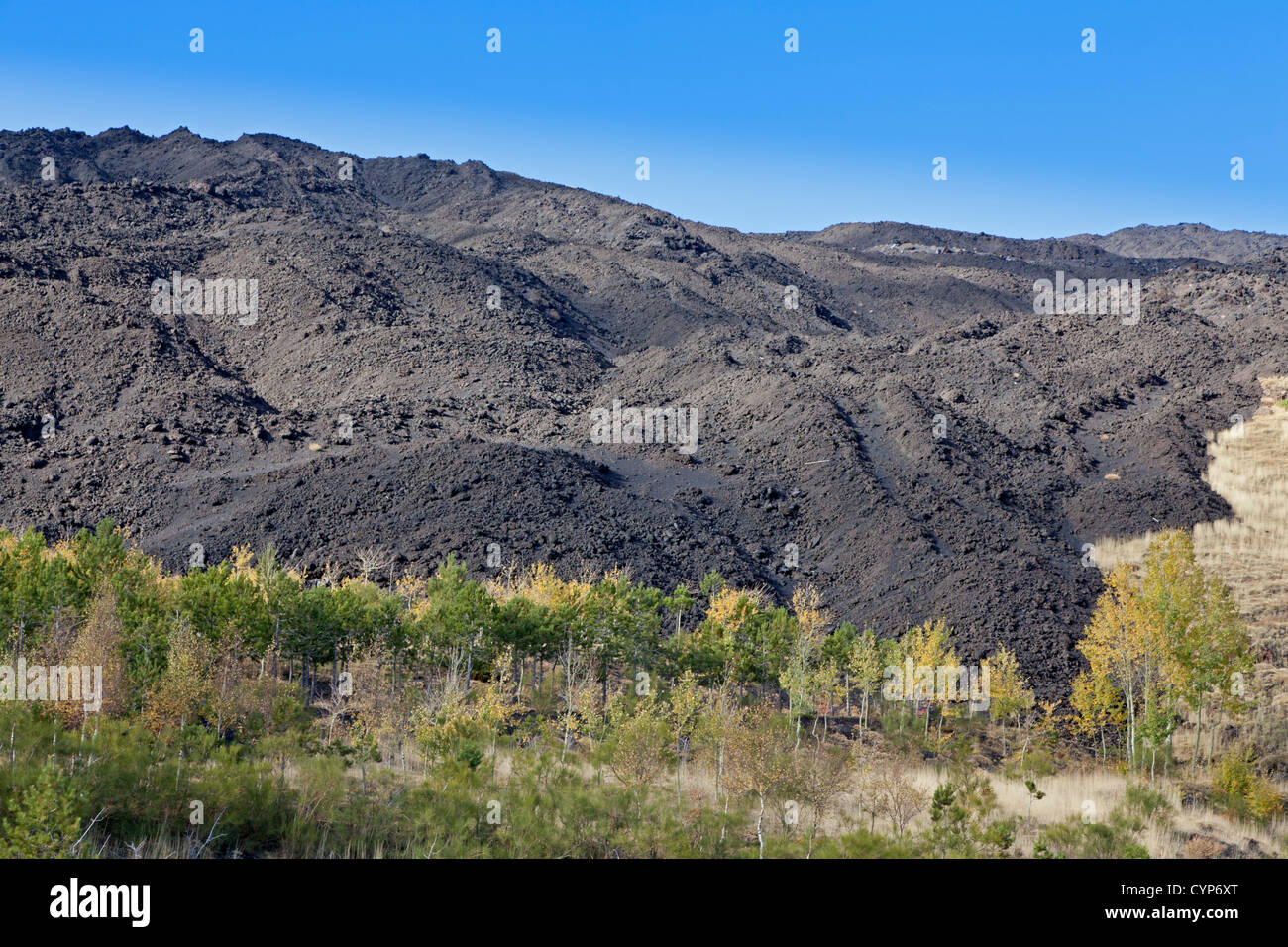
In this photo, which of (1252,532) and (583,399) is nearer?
(1252,532)

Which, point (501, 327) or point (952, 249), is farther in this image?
point (952, 249)

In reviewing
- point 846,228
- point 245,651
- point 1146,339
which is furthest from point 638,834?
point 846,228

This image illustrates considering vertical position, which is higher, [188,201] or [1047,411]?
[188,201]

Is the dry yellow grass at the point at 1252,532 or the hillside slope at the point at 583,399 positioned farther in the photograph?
the hillside slope at the point at 583,399

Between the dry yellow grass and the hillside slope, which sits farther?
the hillside slope

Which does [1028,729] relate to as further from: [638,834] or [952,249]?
[952,249]

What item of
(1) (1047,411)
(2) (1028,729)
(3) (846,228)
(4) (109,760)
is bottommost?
(2) (1028,729)

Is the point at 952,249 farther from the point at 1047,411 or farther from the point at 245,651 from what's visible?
the point at 245,651

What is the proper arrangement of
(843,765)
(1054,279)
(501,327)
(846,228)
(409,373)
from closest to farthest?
1. (843,765)
2. (409,373)
3. (501,327)
4. (1054,279)
5. (846,228)

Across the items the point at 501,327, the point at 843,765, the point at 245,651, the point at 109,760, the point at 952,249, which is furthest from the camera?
the point at 952,249

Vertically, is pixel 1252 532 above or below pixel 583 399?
below
